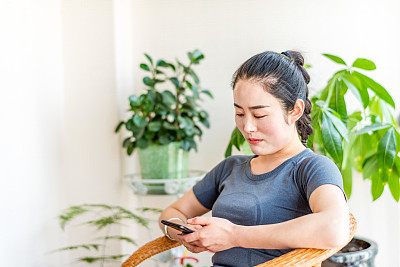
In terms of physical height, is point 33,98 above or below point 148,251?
above

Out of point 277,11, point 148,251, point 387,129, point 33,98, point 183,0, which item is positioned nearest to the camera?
point 148,251

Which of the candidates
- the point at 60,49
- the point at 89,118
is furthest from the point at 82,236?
the point at 60,49

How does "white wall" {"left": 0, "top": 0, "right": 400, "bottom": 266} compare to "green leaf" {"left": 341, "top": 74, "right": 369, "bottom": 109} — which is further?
"white wall" {"left": 0, "top": 0, "right": 400, "bottom": 266}

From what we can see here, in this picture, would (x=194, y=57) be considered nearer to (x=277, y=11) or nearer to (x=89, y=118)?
(x=277, y=11)

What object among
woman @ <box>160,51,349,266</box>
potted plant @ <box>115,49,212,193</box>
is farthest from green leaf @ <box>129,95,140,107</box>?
woman @ <box>160,51,349,266</box>

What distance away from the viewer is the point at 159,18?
8.22 feet

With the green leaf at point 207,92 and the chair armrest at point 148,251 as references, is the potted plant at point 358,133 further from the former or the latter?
the chair armrest at point 148,251

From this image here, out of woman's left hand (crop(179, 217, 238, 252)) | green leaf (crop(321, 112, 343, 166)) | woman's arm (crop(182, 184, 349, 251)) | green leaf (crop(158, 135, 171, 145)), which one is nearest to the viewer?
woman's arm (crop(182, 184, 349, 251))

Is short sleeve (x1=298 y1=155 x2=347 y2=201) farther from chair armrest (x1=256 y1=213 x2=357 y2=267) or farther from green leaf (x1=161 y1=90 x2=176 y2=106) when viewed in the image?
green leaf (x1=161 y1=90 x2=176 y2=106)

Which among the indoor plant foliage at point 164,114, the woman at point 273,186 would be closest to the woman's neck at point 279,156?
the woman at point 273,186

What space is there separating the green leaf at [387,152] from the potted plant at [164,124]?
0.83 meters

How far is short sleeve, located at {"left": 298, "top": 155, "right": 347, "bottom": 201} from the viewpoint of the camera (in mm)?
1218

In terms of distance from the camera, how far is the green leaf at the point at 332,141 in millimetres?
1644

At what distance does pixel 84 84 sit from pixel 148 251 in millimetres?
1200
